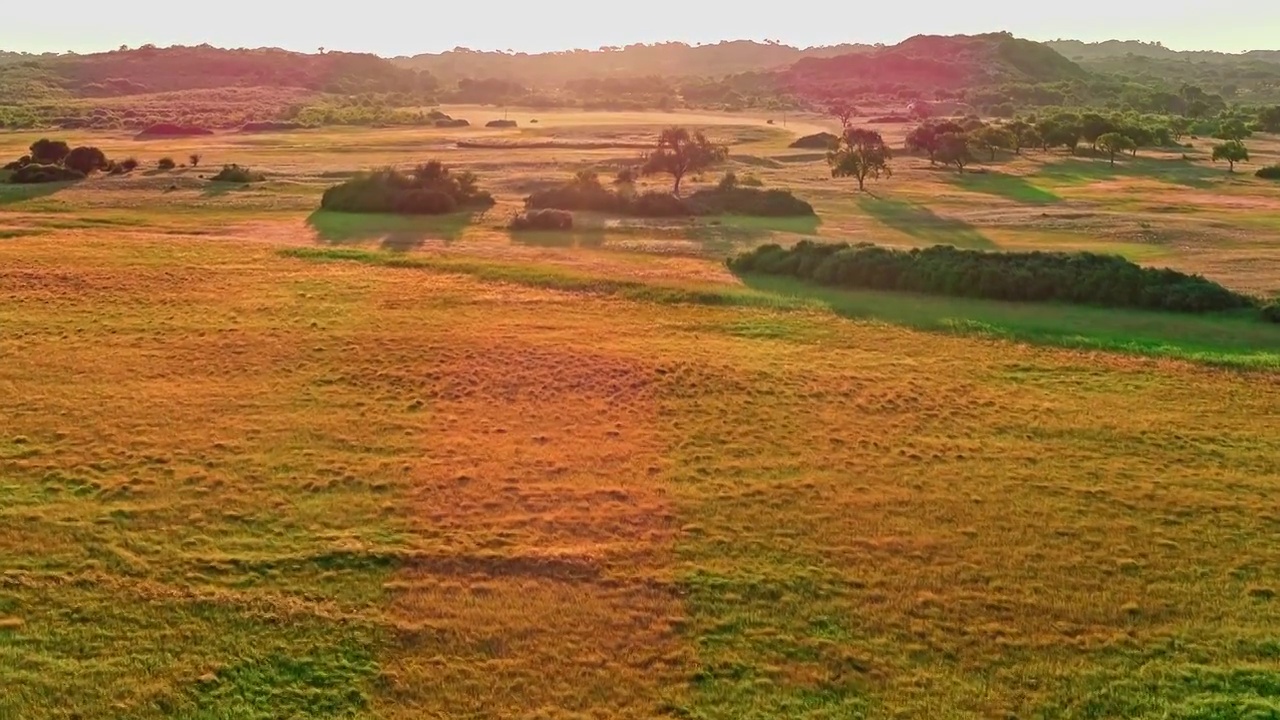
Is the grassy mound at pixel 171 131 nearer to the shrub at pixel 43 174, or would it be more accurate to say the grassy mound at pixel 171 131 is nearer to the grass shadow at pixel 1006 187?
the shrub at pixel 43 174

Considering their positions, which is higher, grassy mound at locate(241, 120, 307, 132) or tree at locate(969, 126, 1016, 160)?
grassy mound at locate(241, 120, 307, 132)

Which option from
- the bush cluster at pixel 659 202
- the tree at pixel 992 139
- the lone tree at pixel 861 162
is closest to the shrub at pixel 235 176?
the bush cluster at pixel 659 202

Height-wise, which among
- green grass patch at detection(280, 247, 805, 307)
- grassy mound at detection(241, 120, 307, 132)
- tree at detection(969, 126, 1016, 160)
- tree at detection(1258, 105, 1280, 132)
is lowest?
green grass patch at detection(280, 247, 805, 307)

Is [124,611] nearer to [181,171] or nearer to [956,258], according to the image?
[956,258]

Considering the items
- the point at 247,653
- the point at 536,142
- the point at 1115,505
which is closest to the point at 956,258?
the point at 1115,505

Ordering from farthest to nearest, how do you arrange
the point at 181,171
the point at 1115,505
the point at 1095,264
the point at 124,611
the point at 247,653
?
1. the point at 181,171
2. the point at 1095,264
3. the point at 1115,505
4. the point at 124,611
5. the point at 247,653

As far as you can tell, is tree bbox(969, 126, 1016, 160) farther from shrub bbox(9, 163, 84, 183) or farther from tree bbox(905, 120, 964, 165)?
shrub bbox(9, 163, 84, 183)

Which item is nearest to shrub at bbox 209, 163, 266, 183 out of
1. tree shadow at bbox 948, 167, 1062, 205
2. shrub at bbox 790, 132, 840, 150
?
tree shadow at bbox 948, 167, 1062, 205

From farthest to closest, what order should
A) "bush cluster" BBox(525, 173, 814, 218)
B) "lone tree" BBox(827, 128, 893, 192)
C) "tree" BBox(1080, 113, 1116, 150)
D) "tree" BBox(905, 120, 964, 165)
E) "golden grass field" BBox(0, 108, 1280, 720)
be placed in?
1. "tree" BBox(1080, 113, 1116, 150)
2. "tree" BBox(905, 120, 964, 165)
3. "lone tree" BBox(827, 128, 893, 192)
4. "bush cluster" BBox(525, 173, 814, 218)
5. "golden grass field" BBox(0, 108, 1280, 720)
